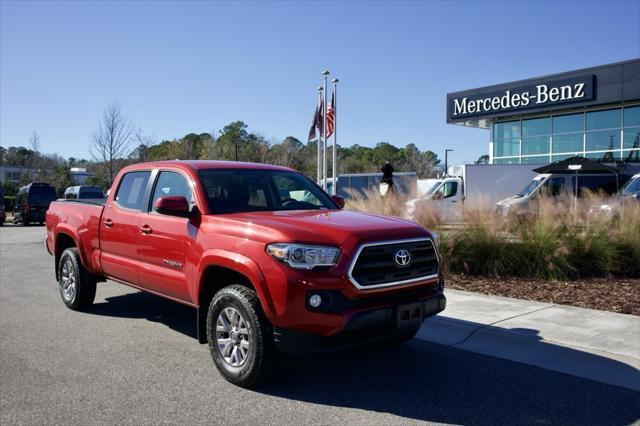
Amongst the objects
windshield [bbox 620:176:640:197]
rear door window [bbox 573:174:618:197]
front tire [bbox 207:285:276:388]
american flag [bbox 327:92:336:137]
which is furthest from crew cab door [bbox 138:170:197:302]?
american flag [bbox 327:92:336:137]

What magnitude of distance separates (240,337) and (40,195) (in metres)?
26.5

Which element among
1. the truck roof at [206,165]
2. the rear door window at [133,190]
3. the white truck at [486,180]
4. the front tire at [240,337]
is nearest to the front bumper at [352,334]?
the front tire at [240,337]

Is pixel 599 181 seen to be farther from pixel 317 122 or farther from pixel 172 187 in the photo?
pixel 172 187

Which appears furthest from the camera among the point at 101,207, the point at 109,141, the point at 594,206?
the point at 109,141

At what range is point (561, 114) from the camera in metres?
30.0

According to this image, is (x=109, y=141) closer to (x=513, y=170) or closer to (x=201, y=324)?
(x=513, y=170)

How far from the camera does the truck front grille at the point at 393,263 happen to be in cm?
428

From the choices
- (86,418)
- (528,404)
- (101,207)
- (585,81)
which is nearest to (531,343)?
(528,404)

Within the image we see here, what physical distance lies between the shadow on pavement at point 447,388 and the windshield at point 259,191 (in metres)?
1.55

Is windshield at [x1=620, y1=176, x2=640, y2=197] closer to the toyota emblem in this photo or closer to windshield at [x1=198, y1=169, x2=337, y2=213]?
windshield at [x1=198, y1=169, x2=337, y2=213]

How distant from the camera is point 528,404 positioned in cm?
427

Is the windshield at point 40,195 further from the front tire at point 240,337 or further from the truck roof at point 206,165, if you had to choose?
the front tire at point 240,337

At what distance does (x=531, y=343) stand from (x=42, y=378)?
4.80 meters

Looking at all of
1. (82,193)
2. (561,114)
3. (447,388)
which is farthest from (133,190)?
(561,114)
